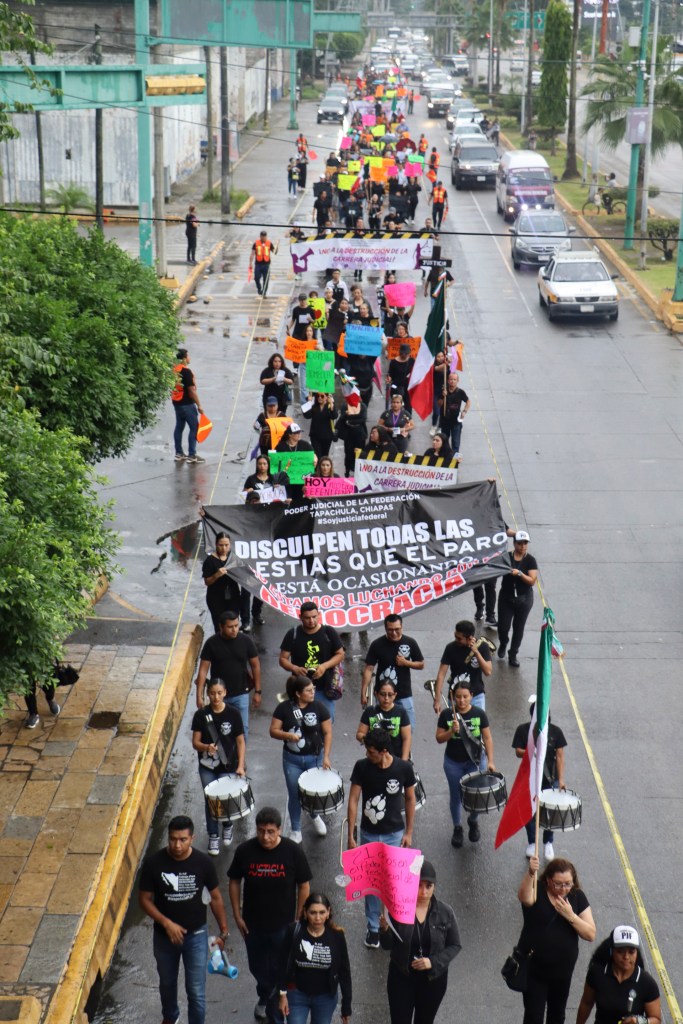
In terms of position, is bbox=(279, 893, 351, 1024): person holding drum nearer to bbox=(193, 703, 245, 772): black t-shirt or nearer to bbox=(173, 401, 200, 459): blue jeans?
bbox=(193, 703, 245, 772): black t-shirt

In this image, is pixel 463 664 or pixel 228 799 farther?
pixel 463 664

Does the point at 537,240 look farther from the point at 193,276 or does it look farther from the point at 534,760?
the point at 534,760

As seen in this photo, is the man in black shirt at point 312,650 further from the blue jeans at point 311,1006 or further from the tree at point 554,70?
the tree at point 554,70

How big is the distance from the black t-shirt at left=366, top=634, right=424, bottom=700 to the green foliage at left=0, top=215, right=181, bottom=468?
367 cm

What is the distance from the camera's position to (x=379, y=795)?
909cm

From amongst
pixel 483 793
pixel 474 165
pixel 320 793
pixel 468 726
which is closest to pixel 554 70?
pixel 474 165

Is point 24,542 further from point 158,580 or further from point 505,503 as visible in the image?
point 505,503

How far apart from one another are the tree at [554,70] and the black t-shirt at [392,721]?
56.9 m

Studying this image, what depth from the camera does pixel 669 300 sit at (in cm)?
3177

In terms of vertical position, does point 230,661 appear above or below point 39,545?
below

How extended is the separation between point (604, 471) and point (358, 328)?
4484 millimetres

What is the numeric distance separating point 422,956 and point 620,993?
1071mm

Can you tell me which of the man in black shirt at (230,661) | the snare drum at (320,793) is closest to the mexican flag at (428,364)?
the man in black shirt at (230,661)

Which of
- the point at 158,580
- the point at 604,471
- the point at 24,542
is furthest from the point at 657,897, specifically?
the point at 604,471
